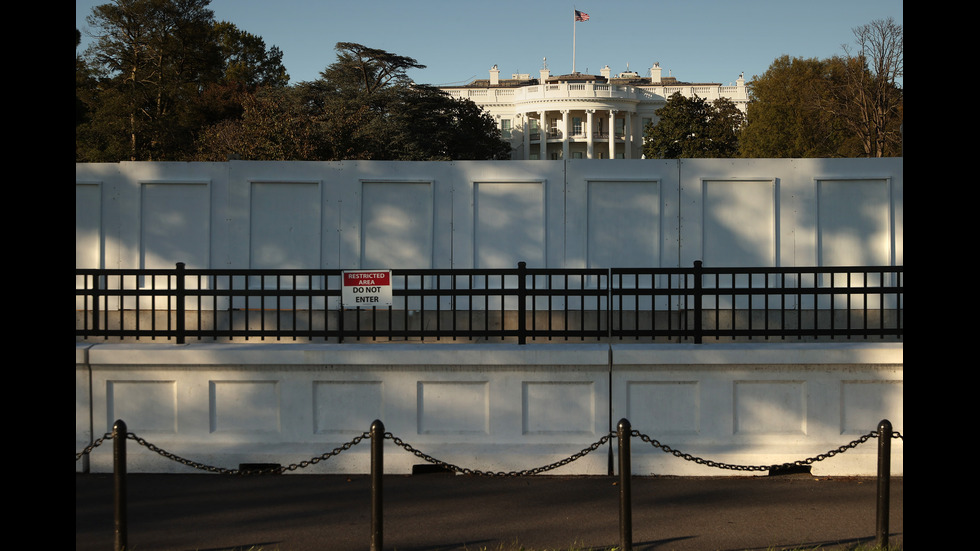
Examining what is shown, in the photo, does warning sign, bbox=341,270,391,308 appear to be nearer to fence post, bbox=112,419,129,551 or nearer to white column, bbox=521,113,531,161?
fence post, bbox=112,419,129,551

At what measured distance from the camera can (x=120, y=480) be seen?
6.14m

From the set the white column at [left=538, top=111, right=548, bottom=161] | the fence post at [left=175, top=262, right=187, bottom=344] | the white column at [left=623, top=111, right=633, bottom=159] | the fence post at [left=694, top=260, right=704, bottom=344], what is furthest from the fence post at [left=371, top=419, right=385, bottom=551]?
the white column at [left=623, top=111, right=633, bottom=159]

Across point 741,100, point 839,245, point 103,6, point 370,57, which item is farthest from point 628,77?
point 839,245

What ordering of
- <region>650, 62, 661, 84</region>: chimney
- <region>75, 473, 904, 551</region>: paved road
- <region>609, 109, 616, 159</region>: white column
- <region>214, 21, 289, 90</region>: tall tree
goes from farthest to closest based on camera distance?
<region>650, 62, 661, 84</region>: chimney, <region>609, 109, 616, 159</region>: white column, <region>214, 21, 289, 90</region>: tall tree, <region>75, 473, 904, 551</region>: paved road

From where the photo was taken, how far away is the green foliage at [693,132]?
61.3 meters

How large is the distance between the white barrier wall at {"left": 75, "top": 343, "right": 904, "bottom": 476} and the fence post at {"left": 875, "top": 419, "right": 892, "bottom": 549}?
80.9 inches

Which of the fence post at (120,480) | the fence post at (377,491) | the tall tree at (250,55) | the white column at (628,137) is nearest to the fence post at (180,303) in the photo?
the fence post at (120,480)

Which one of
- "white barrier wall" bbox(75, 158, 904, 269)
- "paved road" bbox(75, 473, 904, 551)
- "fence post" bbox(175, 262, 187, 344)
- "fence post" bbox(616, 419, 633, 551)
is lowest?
"paved road" bbox(75, 473, 904, 551)

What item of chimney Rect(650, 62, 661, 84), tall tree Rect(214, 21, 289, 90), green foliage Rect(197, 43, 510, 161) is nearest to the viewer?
green foliage Rect(197, 43, 510, 161)

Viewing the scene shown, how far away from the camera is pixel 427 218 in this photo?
1424 centimetres

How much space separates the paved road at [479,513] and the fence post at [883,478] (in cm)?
23

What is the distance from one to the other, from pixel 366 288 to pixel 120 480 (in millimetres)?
3110

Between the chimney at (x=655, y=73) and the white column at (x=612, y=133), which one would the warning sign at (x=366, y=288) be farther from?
the chimney at (x=655, y=73)

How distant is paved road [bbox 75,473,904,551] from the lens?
6539 mm
